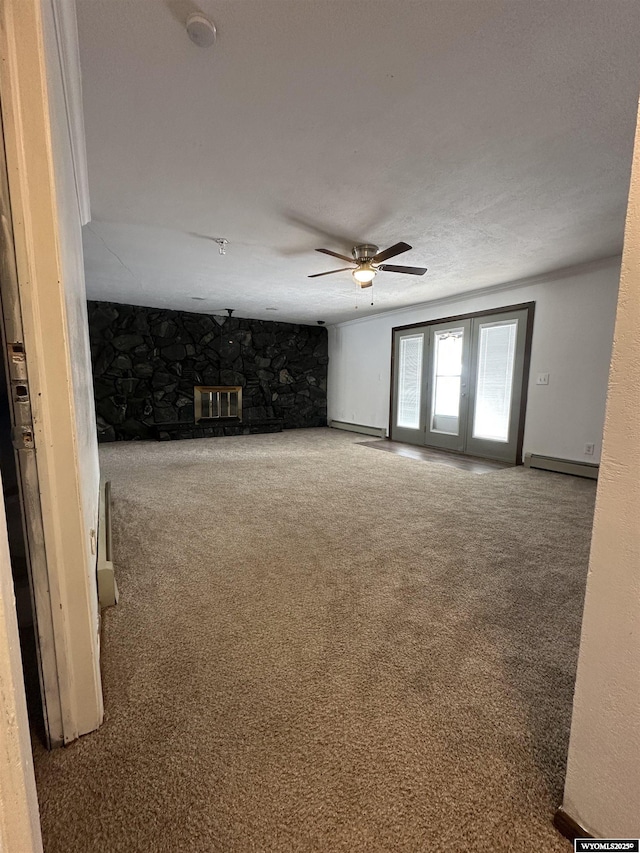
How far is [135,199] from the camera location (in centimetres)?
238

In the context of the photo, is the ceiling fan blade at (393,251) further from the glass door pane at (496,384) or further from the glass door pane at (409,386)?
the glass door pane at (409,386)

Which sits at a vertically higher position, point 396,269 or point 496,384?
point 396,269

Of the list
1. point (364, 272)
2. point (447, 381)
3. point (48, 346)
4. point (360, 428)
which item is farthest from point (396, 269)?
point (360, 428)

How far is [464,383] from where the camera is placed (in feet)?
16.3

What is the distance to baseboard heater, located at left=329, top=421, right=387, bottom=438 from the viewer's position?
646cm

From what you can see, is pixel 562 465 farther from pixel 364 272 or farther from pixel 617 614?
pixel 617 614

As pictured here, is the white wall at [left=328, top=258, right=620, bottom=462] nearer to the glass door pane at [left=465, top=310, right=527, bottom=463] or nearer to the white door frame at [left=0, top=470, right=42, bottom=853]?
the glass door pane at [left=465, top=310, right=527, bottom=463]

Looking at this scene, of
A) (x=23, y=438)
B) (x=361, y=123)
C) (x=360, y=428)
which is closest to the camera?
(x=23, y=438)

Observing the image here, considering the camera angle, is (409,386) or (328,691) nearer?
(328,691)

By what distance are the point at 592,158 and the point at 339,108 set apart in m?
1.40

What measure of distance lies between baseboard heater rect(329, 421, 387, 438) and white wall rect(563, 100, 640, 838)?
224 inches

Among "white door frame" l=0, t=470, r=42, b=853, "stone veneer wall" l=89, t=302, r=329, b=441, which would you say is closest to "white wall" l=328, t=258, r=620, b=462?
"stone veneer wall" l=89, t=302, r=329, b=441

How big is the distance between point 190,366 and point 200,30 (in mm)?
5540

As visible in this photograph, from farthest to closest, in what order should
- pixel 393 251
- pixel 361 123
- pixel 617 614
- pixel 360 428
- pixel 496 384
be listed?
1. pixel 360 428
2. pixel 496 384
3. pixel 393 251
4. pixel 361 123
5. pixel 617 614
